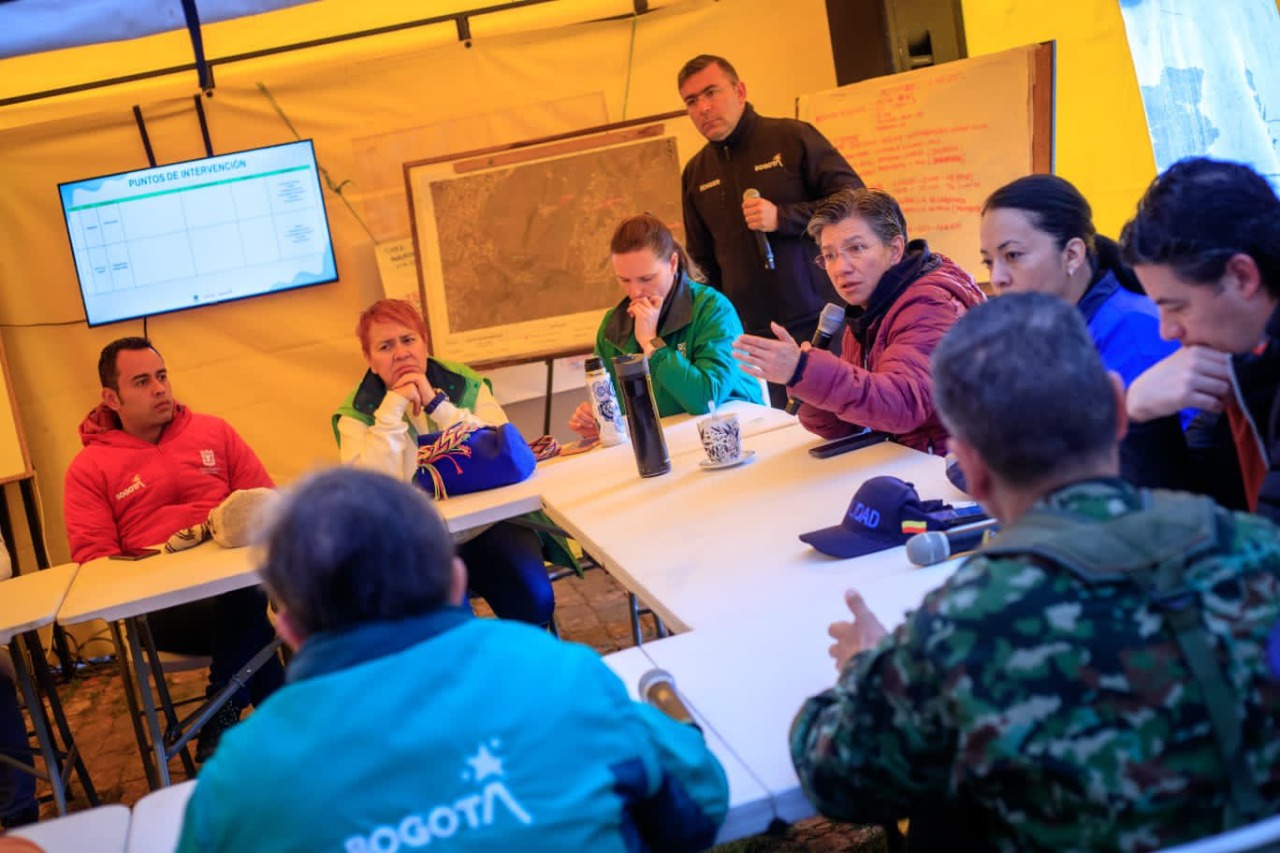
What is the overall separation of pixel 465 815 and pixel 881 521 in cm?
112

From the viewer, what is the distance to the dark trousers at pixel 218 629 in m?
3.51

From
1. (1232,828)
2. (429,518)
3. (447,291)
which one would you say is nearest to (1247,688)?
(1232,828)

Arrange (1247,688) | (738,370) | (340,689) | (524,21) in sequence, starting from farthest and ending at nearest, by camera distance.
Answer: (524,21), (738,370), (340,689), (1247,688)

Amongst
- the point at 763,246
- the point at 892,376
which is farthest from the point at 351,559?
the point at 763,246

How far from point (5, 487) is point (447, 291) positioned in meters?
2.00

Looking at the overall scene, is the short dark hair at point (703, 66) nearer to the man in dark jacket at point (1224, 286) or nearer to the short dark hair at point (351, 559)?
the man in dark jacket at point (1224, 286)

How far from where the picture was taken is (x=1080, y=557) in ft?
3.43

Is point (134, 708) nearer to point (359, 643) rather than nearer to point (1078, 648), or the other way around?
point (359, 643)

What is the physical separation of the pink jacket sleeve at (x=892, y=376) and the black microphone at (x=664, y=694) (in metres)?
1.20

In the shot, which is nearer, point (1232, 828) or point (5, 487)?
point (1232, 828)

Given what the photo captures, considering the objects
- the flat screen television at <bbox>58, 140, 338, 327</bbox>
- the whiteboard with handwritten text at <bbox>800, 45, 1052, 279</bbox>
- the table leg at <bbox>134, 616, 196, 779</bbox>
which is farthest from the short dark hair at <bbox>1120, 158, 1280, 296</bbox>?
the flat screen television at <bbox>58, 140, 338, 327</bbox>

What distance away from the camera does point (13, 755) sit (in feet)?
10.9

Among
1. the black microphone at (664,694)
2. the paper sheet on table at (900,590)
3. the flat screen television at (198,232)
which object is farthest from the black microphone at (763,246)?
the black microphone at (664,694)

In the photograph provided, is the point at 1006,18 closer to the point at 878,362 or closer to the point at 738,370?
the point at 738,370
